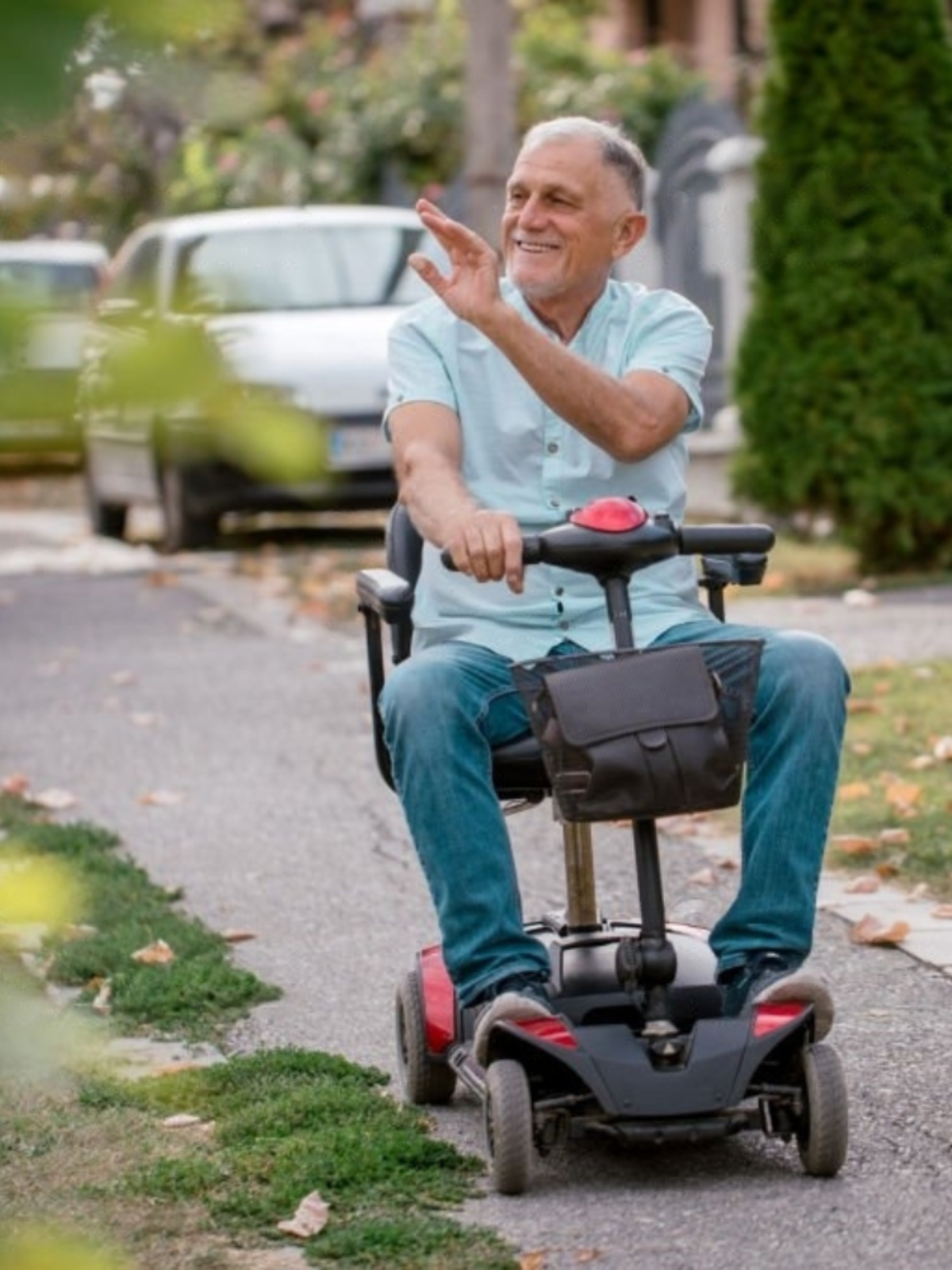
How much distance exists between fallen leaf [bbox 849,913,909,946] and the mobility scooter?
1.46 m

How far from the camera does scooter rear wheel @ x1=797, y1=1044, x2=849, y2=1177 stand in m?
3.54

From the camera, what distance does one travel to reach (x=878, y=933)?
17.1 ft

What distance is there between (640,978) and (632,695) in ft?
1.27

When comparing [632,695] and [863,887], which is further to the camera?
[863,887]

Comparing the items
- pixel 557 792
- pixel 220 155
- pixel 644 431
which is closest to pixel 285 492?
pixel 220 155

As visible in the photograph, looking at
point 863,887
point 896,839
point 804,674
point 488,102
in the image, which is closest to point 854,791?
point 896,839

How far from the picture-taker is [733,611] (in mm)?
10844

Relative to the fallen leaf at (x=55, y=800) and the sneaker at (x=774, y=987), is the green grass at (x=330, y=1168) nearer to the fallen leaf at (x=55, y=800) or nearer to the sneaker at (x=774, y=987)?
the sneaker at (x=774, y=987)

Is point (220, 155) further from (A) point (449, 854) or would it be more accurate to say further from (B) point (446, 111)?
(B) point (446, 111)

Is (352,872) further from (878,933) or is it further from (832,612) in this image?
(832,612)

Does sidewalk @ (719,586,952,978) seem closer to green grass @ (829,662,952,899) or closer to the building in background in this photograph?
green grass @ (829,662,952,899)

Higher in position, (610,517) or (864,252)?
(610,517)

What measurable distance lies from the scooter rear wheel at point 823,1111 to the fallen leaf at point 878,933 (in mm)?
1618

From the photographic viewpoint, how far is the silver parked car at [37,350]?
37.9 inches
